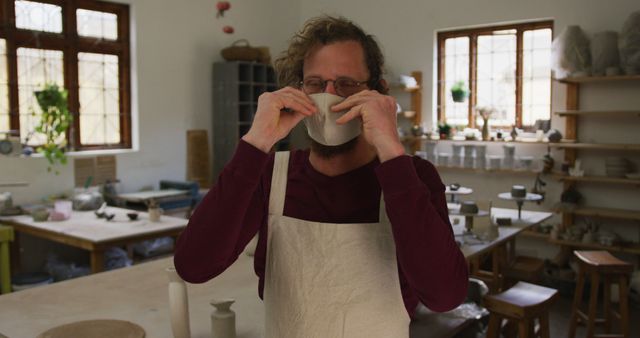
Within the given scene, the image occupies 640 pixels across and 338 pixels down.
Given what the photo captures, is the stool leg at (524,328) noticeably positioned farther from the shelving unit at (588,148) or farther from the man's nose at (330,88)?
the shelving unit at (588,148)

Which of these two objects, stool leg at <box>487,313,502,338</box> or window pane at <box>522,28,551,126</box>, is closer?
stool leg at <box>487,313,502,338</box>

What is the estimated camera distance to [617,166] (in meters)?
5.54

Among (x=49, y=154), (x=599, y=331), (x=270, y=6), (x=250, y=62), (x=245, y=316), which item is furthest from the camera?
(x=270, y=6)

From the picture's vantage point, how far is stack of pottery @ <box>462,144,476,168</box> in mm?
6414

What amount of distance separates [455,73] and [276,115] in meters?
5.84

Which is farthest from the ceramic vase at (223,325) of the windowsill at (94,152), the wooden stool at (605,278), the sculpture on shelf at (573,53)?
the sculpture on shelf at (573,53)

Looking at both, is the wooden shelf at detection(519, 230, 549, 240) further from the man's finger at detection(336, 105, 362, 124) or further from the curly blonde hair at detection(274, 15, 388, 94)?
the man's finger at detection(336, 105, 362, 124)

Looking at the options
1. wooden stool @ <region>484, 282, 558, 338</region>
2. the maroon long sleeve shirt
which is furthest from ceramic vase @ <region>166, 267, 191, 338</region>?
wooden stool @ <region>484, 282, 558, 338</region>

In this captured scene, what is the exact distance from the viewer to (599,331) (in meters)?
4.59

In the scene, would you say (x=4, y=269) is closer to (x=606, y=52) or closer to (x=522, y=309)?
(x=522, y=309)

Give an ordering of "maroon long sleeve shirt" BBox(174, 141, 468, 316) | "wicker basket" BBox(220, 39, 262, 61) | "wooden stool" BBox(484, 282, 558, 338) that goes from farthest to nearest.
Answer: "wicker basket" BBox(220, 39, 262, 61) < "wooden stool" BBox(484, 282, 558, 338) < "maroon long sleeve shirt" BBox(174, 141, 468, 316)

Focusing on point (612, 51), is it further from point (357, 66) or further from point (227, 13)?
point (357, 66)

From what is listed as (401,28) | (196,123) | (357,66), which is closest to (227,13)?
(196,123)

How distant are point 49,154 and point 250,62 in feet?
8.12
